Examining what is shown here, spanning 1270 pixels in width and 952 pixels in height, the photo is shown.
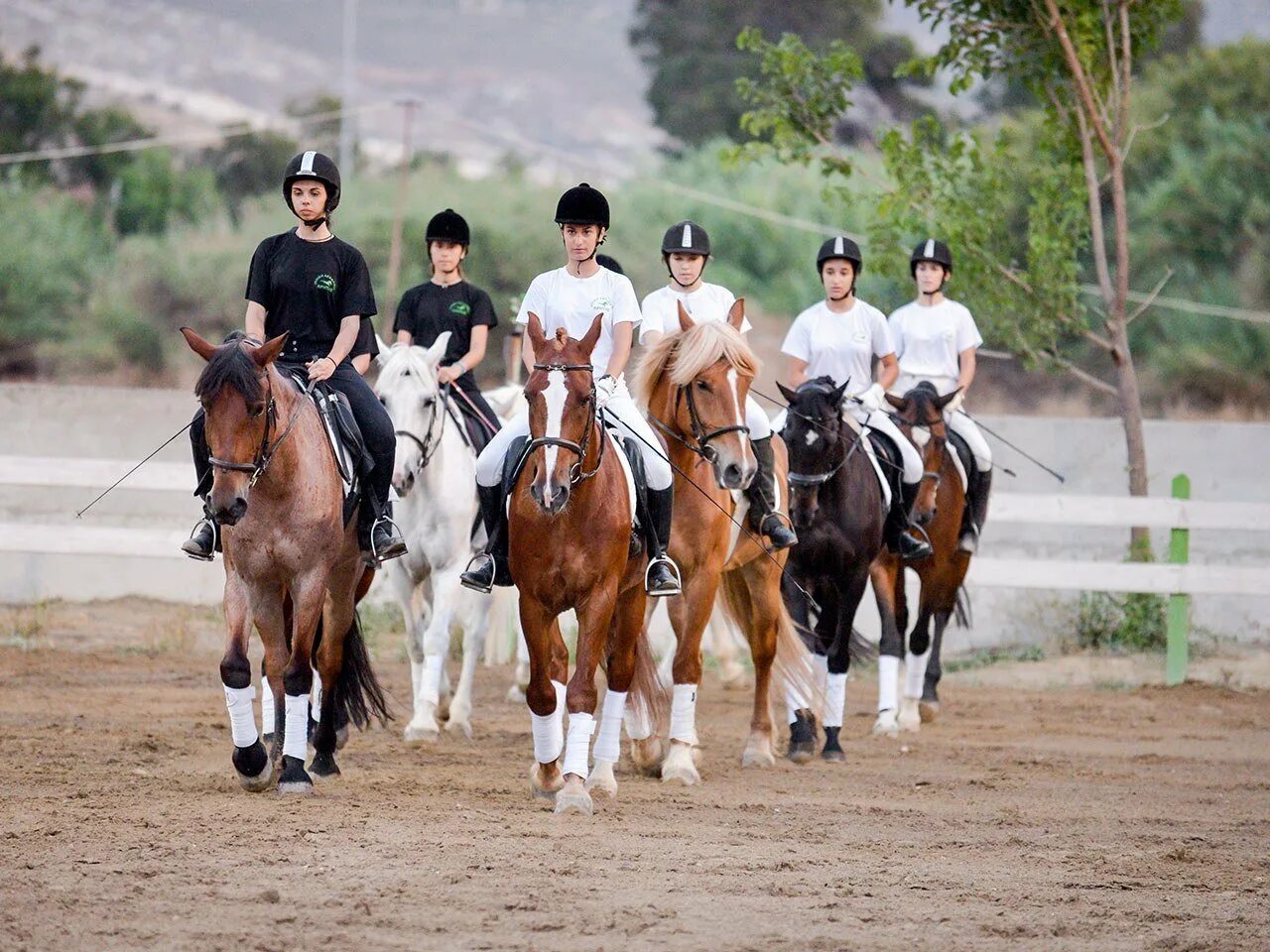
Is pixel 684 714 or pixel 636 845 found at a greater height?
pixel 684 714

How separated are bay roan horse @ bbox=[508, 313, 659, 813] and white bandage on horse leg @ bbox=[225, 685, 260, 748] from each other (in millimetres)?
1293

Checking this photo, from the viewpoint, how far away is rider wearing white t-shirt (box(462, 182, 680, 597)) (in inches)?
311

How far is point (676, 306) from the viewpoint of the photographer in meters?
9.55

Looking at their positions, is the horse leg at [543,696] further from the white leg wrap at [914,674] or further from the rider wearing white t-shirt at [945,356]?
the rider wearing white t-shirt at [945,356]

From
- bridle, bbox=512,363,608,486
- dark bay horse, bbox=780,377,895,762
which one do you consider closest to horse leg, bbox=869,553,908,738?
dark bay horse, bbox=780,377,895,762

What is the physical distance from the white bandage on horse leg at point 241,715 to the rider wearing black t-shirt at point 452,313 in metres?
3.64

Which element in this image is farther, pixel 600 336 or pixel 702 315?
pixel 702 315

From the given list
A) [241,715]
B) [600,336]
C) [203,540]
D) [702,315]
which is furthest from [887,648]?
[203,540]

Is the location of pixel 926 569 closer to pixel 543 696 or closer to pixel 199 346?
pixel 543 696

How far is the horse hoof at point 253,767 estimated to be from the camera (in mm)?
7688

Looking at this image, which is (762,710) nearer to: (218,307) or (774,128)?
(774,128)

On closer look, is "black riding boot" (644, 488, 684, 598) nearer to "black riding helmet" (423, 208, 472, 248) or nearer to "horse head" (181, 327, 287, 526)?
"horse head" (181, 327, 287, 526)

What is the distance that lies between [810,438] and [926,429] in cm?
183

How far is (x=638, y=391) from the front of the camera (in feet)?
29.2
